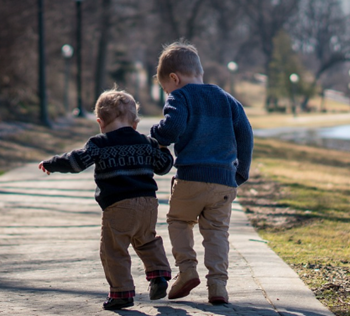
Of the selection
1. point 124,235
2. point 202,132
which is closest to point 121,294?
point 124,235

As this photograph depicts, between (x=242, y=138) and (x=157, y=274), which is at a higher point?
(x=242, y=138)

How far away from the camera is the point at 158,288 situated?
4090 millimetres

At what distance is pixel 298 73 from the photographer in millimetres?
71812

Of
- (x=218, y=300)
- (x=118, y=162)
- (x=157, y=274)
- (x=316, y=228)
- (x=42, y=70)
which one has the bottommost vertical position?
(x=316, y=228)

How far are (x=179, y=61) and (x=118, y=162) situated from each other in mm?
721

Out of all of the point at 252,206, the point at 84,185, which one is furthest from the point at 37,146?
the point at 252,206

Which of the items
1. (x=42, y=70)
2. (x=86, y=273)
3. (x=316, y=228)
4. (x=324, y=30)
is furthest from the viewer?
(x=324, y=30)

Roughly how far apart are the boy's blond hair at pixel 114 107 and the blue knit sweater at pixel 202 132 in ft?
0.59

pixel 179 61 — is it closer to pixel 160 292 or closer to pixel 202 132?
pixel 202 132

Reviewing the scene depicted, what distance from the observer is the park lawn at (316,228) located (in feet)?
14.8

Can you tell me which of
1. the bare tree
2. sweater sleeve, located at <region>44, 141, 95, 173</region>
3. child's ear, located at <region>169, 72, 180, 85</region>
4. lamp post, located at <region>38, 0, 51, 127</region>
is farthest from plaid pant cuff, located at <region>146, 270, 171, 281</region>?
the bare tree

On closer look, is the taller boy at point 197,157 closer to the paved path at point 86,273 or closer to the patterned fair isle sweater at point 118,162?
the patterned fair isle sweater at point 118,162

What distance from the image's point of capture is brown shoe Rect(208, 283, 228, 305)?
3963 millimetres

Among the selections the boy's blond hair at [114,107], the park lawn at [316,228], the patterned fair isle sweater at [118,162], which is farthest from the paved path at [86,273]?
the boy's blond hair at [114,107]
